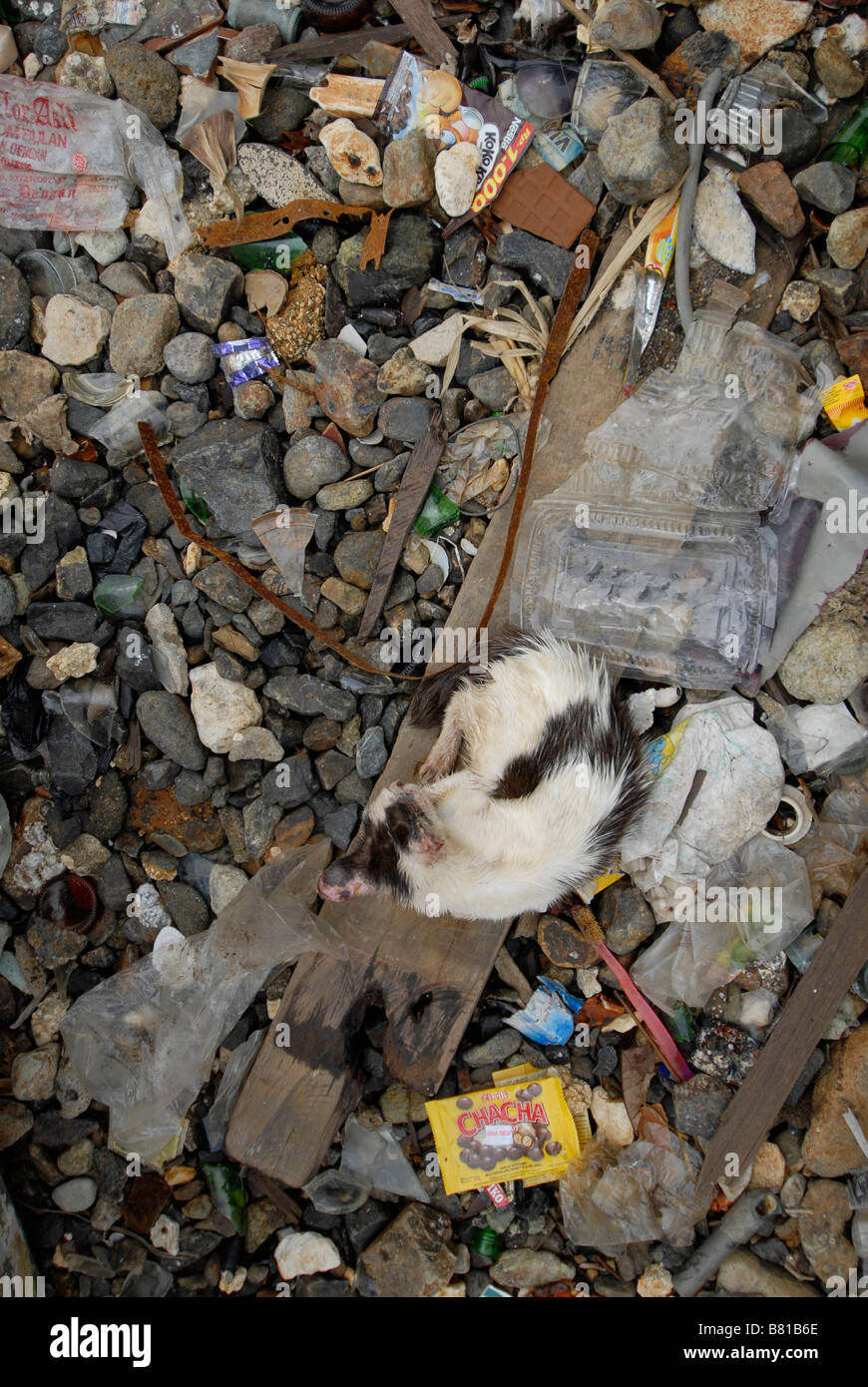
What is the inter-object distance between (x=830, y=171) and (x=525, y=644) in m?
2.23

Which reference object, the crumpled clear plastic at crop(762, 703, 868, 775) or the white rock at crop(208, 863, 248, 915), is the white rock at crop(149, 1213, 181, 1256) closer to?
the white rock at crop(208, 863, 248, 915)

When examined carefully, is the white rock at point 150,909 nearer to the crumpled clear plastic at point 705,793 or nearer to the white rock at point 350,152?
the crumpled clear plastic at point 705,793

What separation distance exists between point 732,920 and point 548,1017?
888 mm

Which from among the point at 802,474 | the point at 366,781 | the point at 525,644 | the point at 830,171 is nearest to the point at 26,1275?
the point at 366,781

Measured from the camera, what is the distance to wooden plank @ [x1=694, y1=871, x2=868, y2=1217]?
3.29m

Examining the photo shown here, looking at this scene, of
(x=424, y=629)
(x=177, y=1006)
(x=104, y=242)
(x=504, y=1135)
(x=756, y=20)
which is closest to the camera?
(x=756, y=20)

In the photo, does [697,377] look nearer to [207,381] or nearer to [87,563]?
[207,381]

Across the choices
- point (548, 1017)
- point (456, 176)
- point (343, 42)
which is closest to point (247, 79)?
point (343, 42)

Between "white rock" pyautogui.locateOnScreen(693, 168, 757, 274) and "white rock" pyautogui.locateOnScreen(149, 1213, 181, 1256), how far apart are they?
15.3 ft

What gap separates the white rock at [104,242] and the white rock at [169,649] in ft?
5.50

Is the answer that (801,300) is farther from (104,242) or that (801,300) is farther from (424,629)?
(104,242)

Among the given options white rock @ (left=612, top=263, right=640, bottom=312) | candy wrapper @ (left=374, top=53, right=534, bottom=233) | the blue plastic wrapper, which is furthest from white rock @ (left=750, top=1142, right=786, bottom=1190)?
candy wrapper @ (left=374, top=53, right=534, bottom=233)

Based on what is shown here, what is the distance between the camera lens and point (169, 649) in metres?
3.57

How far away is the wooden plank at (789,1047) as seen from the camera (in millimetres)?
3285
